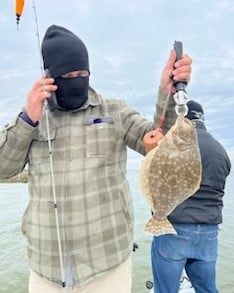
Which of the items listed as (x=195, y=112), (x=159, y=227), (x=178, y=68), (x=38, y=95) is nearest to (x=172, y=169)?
(x=159, y=227)

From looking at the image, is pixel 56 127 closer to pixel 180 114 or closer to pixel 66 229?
pixel 66 229

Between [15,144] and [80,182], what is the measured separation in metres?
0.47

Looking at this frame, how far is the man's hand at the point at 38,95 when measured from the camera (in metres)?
2.64

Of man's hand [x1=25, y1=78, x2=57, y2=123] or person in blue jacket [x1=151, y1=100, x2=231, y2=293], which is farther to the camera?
person in blue jacket [x1=151, y1=100, x2=231, y2=293]

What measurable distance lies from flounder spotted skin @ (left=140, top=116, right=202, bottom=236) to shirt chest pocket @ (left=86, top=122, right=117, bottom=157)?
2.36ft

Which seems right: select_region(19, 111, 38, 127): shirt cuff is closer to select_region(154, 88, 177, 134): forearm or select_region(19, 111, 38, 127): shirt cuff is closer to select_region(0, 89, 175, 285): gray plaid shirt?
select_region(0, 89, 175, 285): gray plaid shirt

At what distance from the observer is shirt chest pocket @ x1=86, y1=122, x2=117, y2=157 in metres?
2.85

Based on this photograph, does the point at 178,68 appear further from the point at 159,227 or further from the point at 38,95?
the point at 38,95

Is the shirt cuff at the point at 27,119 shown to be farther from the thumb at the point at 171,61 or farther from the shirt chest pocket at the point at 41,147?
the thumb at the point at 171,61

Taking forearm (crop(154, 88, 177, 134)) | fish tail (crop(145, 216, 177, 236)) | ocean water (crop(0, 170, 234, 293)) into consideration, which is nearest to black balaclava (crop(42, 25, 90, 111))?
forearm (crop(154, 88, 177, 134))

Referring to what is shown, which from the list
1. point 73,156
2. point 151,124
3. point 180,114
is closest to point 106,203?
point 73,156

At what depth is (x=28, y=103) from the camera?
8.85 feet

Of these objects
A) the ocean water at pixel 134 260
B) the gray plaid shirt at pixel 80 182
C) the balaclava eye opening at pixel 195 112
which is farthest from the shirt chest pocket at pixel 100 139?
the ocean water at pixel 134 260

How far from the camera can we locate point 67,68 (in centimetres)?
293
